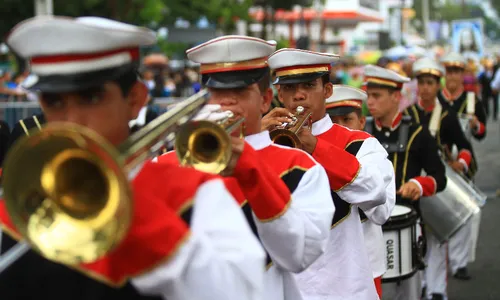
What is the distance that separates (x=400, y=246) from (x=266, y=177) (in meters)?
3.25

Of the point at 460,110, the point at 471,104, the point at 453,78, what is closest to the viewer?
the point at 471,104

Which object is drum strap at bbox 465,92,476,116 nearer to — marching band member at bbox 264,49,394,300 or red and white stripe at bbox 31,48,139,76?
marching band member at bbox 264,49,394,300

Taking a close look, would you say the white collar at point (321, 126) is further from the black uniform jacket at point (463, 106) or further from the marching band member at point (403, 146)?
the black uniform jacket at point (463, 106)

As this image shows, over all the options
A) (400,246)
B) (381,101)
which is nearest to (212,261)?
(400,246)

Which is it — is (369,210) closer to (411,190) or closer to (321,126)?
(321,126)

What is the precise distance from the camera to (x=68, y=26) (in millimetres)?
2350

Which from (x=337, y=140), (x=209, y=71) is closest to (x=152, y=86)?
(x=337, y=140)

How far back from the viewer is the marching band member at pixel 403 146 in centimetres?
656

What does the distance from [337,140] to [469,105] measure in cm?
544

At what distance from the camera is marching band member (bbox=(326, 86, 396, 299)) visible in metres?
4.96

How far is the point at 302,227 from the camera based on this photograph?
3254mm

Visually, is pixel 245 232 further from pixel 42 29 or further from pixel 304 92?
pixel 304 92

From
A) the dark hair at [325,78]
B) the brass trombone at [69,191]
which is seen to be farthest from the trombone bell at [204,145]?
the dark hair at [325,78]

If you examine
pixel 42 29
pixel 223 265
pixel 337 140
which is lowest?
pixel 337 140
